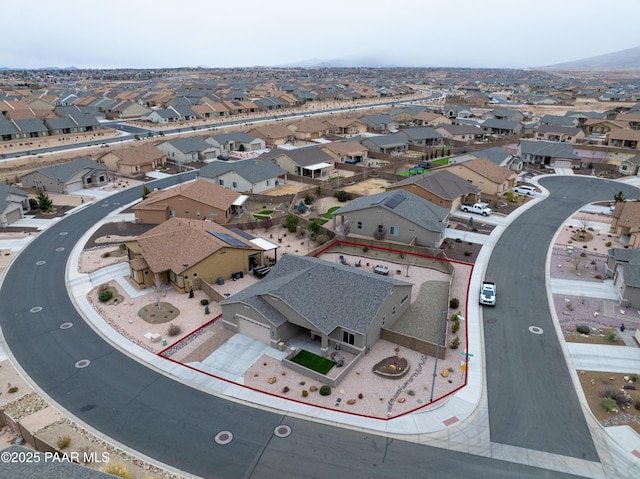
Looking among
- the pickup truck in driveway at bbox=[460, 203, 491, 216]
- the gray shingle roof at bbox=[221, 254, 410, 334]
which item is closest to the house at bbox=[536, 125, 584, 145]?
the pickup truck in driveway at bbox=[460, 203, 491, 216]

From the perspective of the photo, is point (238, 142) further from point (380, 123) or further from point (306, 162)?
point (380, 123)

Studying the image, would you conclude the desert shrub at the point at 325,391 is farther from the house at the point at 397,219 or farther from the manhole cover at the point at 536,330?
the house at the point at 397,219

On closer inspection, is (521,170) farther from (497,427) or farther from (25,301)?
(25,301)

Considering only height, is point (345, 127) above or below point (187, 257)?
above

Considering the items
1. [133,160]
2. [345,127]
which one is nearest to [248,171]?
[133,160]

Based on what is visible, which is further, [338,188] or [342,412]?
[338,188]

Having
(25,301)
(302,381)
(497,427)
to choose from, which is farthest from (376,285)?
(25,301)

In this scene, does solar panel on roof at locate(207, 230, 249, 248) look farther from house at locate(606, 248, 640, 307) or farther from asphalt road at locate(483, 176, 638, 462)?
house at locate(606, 248, 640, 307)
